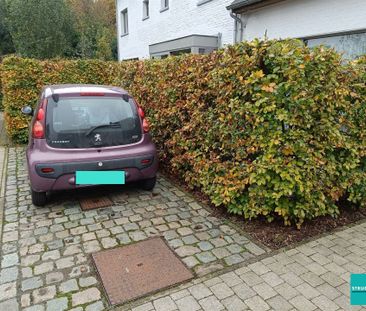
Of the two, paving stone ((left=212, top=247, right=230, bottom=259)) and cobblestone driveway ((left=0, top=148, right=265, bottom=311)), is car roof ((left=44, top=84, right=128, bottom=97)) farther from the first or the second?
paving stone ((left=212, top=247, right=230, bottom=259))

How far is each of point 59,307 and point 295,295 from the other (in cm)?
190

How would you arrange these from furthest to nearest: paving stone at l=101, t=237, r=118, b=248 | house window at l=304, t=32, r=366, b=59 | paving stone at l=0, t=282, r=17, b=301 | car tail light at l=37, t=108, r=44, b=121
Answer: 1. house window at l=304, t=32, r=366, b=59
2. car tail light at l=37, t=108, r=44, b=121
3. paving stone at l=101, t=237, r=118, b=248
4. paving stone at l=0, t=282, r=17, b=301

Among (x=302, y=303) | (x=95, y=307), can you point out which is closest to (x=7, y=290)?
(x=95, y=307)

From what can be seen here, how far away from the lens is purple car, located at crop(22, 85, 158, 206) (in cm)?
386

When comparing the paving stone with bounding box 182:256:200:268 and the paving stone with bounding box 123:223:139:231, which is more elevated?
the paving stone with bounding box 123:223:139:231

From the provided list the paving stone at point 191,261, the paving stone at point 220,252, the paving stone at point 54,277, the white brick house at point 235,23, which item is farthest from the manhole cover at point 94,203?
the white brick house at point 235,23

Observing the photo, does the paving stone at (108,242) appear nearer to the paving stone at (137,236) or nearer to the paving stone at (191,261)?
the paving stone at (137,236)

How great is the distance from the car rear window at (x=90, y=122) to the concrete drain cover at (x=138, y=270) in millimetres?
1485

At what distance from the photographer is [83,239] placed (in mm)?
3426

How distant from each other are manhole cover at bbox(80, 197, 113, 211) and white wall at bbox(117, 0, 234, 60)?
7.68 metres

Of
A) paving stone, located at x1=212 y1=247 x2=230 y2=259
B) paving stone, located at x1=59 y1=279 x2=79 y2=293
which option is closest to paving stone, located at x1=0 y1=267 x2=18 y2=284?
paving stone, located at x1=59 y1=279 x2=79 y2=293

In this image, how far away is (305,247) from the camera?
11.0 feet

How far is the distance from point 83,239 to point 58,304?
1001mm

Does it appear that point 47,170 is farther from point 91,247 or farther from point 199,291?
point 199,291
